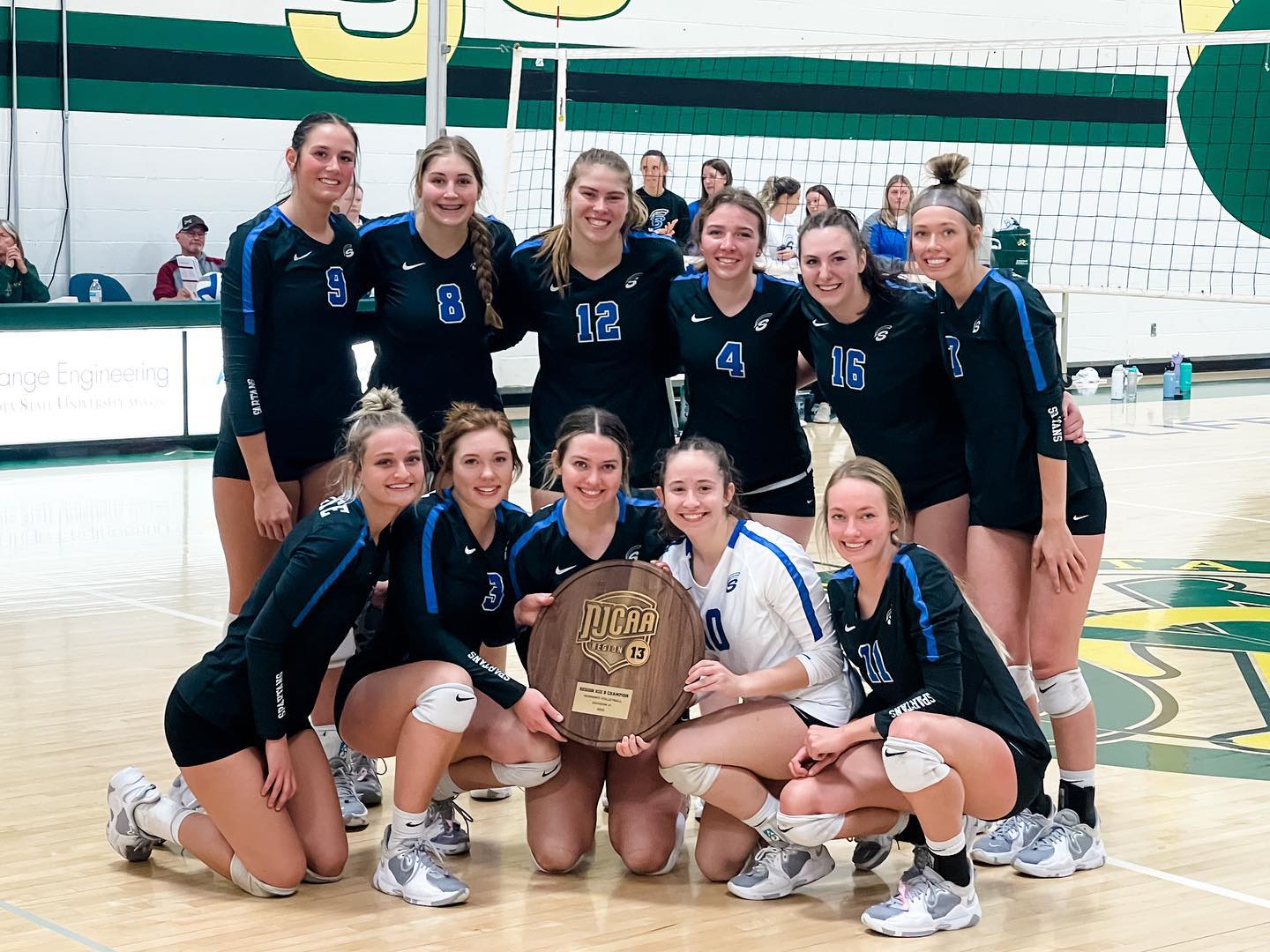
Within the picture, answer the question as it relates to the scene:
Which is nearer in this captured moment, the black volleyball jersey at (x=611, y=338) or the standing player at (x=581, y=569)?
the standing player at (x=581, y=569)

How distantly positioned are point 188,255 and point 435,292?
8.20m

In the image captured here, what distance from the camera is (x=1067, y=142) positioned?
637 inches

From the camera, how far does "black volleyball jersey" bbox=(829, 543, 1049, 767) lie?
12.2 ft

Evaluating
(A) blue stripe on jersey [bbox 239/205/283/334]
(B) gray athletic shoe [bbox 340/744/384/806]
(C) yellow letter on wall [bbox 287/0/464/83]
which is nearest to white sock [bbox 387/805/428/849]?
(B) gray athletic shoe [bbox 340/744/384/806]

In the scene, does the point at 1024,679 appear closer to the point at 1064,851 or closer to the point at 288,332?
the point at 1064,851

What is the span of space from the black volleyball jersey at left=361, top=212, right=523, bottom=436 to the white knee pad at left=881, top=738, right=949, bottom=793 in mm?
1552

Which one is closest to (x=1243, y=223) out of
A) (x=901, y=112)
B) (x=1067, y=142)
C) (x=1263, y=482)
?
(x=1067, y=142)

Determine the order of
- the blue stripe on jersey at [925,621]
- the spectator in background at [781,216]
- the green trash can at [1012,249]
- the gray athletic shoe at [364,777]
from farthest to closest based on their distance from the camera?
1. the green trash can at [1012,249]
2. the spectator in background at [781,216]
3. the gray athletic shoe at [364,777]
4. the blue stripe on jersey at [925,621]

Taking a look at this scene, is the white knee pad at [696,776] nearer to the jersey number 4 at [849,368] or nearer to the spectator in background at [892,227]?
the jersey number 4 at [849,368]

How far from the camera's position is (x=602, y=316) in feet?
14.8

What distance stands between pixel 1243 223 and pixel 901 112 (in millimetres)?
4215

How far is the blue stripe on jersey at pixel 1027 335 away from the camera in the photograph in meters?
3.98

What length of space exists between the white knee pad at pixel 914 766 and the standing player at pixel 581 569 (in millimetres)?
676

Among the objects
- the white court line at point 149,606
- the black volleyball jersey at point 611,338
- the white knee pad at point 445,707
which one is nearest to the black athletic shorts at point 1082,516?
the black volleyball jersey at point 611,338
